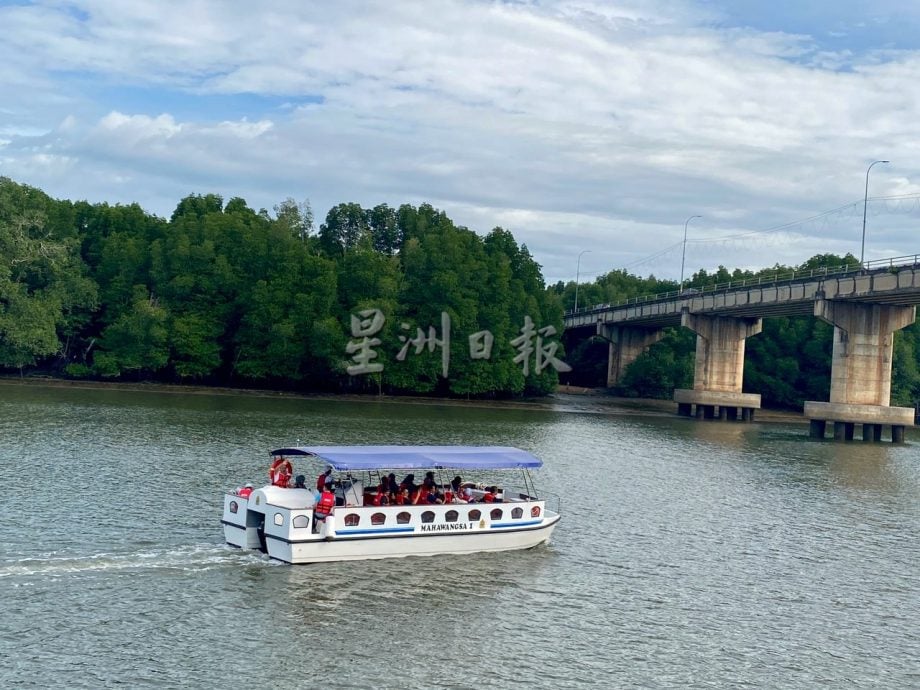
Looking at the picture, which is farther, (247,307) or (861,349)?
(247,307)

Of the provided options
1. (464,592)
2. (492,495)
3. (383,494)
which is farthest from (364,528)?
(492,495)

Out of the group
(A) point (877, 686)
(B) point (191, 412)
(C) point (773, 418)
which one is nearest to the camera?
(A) point (877, 686)

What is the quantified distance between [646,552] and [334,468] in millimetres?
11948

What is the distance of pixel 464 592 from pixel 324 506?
205 inches

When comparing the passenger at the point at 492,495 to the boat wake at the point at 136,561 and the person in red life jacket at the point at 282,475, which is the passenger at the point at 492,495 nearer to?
the person in red life jacket at the point at 282,475

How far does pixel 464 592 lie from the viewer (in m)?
31.1

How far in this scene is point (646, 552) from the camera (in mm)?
37969

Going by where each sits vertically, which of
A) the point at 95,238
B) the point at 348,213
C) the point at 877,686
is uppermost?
the point at 348,213

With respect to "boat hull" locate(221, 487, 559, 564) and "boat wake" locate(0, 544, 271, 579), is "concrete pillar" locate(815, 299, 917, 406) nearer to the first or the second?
"boat hull" locate(221, 487, 559, 564)

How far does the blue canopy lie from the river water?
10.4 feet

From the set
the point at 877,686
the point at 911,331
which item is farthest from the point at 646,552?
the point at 911,331

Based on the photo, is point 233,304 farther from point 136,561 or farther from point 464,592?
point 464,592

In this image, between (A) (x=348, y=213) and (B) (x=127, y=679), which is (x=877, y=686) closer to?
(B) (x=127, y=679)

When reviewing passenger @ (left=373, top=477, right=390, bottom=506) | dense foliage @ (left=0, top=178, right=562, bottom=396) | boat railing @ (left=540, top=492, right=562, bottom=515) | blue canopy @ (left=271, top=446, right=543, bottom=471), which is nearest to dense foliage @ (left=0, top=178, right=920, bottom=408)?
dense foliage @ (left=0, top=178, right=562, bottom=396)
